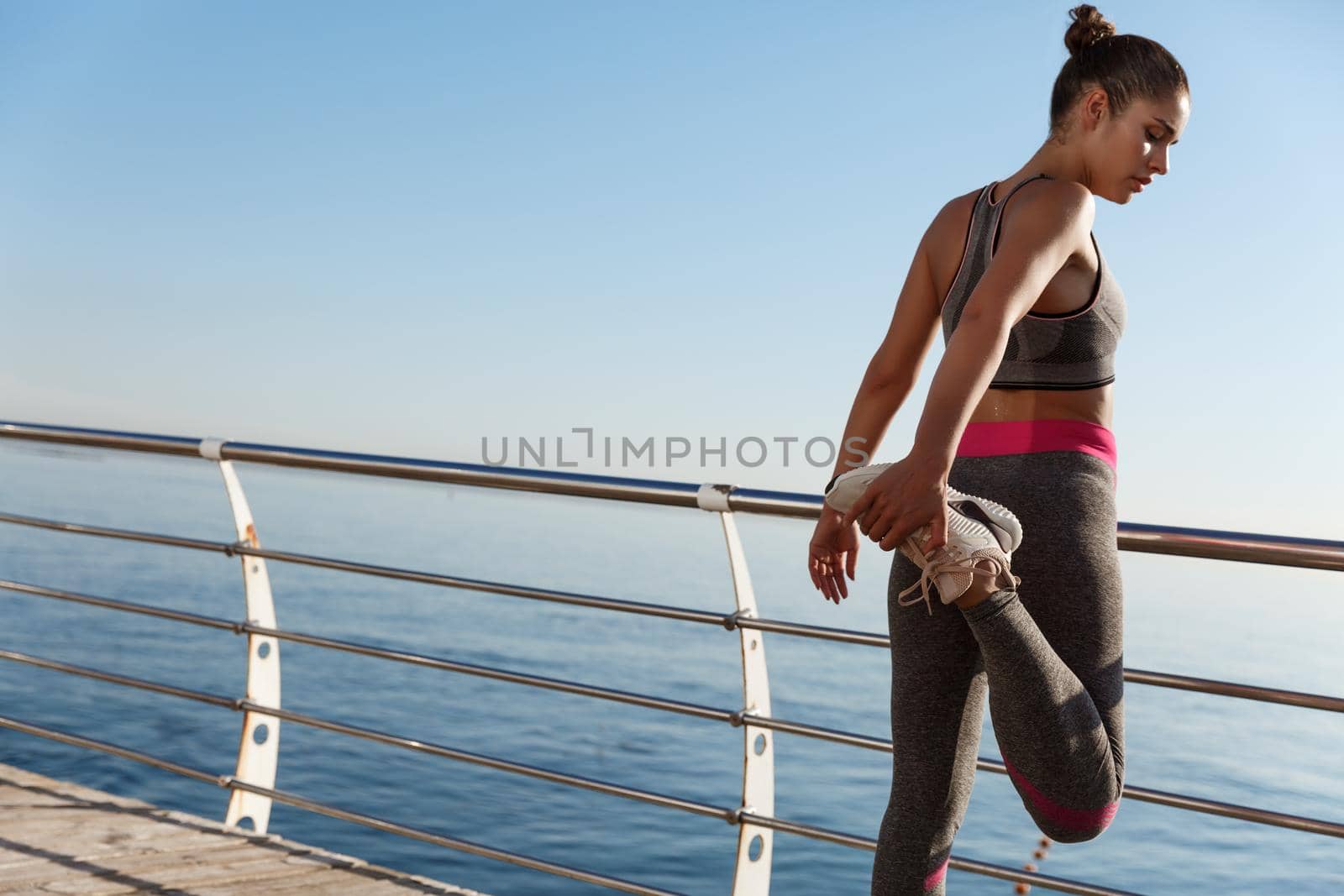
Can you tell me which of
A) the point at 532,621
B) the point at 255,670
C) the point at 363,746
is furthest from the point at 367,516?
the point at 255,670

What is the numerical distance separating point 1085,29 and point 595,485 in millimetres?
1127

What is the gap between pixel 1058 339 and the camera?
3.88ft

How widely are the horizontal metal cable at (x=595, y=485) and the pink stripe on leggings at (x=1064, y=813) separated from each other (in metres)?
0.45

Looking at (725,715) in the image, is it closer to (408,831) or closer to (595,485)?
(595,485)

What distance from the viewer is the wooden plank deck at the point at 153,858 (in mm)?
2072

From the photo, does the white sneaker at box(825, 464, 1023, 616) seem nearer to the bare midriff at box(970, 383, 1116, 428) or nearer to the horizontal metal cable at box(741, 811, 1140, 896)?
the bare midriff at box(970, 383, 1116, 428)

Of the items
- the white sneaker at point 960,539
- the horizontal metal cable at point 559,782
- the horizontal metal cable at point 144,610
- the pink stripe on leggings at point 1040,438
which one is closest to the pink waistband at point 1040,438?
the pink stripe on leggings at point 1040,438

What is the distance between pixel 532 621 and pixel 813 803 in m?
14.4

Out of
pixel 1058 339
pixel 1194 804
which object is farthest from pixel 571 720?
pixel 1058 339

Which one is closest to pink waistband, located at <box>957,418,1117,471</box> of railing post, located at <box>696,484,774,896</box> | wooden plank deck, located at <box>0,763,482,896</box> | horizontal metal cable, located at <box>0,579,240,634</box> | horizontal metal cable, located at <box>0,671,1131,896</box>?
horizontal metal cable, located at <box>0,671,1131,896</box>

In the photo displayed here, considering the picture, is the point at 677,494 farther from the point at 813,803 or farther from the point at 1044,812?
the point at 813,803

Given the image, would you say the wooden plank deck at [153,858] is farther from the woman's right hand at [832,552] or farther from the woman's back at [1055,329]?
the woman's back at [1055,329]

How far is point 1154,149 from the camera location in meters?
1.21

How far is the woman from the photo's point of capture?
1091 millimetres
